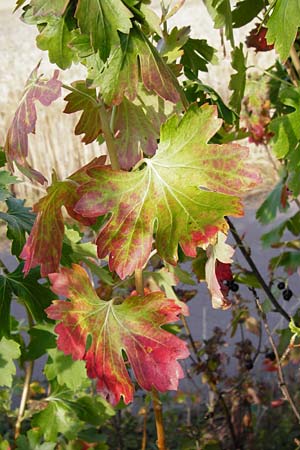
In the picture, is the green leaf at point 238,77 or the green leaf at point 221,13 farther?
the green leaf at point 238,77

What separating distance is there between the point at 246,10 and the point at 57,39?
0.58 meters

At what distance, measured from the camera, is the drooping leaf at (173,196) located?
715 mm

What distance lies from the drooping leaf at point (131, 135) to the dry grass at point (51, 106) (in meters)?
2.94

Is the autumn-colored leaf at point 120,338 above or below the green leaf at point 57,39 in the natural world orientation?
below

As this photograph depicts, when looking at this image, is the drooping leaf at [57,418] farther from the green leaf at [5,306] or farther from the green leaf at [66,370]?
the green leaf at [5,306]

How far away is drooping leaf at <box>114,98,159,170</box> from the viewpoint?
2.75ft

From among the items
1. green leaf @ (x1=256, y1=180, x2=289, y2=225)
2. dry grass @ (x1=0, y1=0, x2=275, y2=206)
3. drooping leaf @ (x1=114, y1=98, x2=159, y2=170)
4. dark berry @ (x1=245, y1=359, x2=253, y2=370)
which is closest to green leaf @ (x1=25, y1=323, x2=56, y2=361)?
drooping leaf @ (x1=114, y1=98, x2=159, y2=170)

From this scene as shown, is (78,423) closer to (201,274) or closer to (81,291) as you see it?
(201,274)

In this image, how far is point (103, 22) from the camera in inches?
28.6

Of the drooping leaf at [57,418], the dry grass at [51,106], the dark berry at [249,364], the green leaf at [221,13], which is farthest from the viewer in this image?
the dry grass at [51,106]

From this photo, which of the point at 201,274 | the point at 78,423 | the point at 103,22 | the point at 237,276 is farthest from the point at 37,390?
the point at 103,22

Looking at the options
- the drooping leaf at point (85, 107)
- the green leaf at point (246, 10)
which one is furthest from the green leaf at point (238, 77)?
the drooping leaf at point (85, 107)

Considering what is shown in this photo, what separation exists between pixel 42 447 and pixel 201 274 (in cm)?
46

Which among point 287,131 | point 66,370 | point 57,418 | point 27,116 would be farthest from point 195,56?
point 57,418
